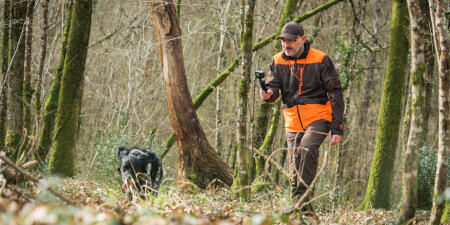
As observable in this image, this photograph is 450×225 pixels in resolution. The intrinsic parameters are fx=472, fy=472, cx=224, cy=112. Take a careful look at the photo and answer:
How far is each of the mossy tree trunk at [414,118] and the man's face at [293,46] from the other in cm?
146

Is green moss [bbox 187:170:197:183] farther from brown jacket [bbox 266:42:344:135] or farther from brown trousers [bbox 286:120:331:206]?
brown trousers [bbox 286:120:331:206]

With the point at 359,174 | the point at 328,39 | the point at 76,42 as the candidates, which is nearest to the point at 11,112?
the point at 76,42

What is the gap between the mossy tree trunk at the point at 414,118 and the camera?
4684 mm

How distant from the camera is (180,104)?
28.7ft

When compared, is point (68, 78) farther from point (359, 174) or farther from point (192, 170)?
point (359, 174)

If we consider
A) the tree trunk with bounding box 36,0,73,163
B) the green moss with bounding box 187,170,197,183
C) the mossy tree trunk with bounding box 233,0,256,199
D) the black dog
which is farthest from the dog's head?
the tree trunk with bounding box 36,0,73,163

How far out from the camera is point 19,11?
9.19 meters

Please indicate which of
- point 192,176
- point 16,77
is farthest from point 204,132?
point 16,77

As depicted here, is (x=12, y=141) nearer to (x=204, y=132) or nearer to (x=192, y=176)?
(x=192, y=176)

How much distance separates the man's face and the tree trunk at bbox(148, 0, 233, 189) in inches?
124

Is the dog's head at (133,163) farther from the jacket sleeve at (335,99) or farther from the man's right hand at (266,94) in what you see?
the jacket sleeve at (335,99)

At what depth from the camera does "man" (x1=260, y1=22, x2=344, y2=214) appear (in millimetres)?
5586

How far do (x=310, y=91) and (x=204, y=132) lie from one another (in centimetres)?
522

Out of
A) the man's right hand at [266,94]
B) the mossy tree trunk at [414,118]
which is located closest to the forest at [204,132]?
the mossy tree trunk at [414,118]
